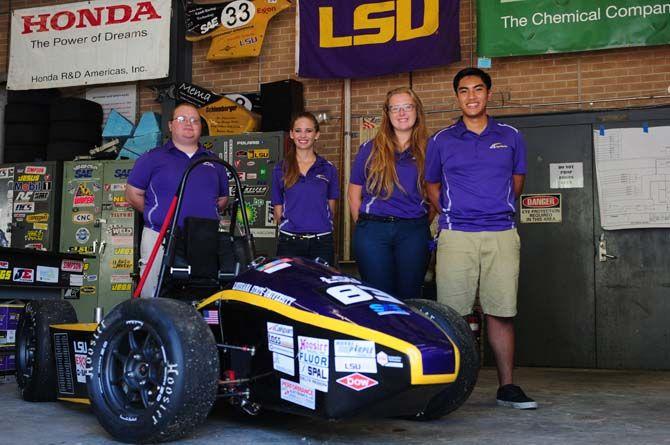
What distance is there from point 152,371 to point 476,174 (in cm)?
206

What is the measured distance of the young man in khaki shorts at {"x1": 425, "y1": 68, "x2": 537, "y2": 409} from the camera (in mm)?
4609

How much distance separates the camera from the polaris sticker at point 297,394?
130 inches

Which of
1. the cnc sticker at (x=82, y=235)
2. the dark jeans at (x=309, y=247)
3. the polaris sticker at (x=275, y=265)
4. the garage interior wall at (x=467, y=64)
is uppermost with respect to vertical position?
the garage interior wall at (x=467, y=64)

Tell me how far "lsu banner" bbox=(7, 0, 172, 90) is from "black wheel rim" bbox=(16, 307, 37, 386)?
449cm

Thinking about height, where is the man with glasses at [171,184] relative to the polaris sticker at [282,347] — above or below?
above

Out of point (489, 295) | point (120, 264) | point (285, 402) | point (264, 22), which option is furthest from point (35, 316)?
point (264, 22)

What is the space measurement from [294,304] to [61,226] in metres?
6.09

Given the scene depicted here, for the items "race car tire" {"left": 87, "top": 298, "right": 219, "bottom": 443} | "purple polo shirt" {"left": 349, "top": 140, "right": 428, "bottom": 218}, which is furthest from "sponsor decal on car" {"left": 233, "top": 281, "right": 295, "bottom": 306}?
"purple polo shirt" {"left": 349, "top": 140, "right": 428, "bottom": 218}

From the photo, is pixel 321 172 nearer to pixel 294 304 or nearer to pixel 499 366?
pixel 499 366

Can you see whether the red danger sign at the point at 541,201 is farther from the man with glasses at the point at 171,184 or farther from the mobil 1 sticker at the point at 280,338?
the mobil 1 sticker at the point at 280,338

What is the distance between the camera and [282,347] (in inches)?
136

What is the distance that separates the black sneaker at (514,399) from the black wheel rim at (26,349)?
8.50 ft

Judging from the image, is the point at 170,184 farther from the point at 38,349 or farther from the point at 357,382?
the point at 357,382

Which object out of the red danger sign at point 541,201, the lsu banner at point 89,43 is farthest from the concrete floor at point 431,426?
the lsu banner at point 89,43
